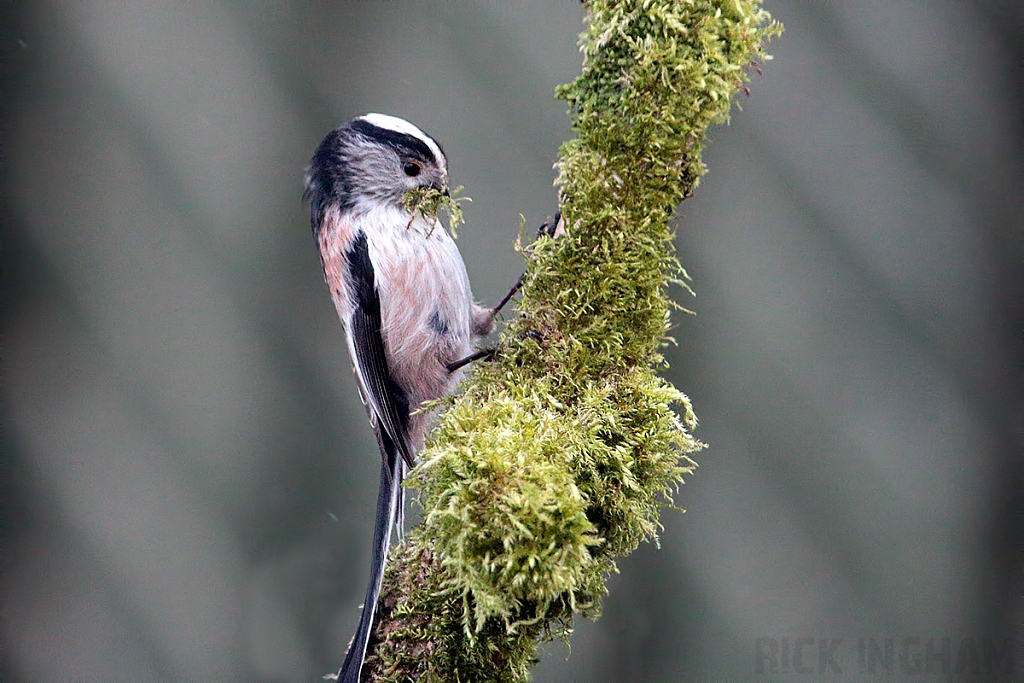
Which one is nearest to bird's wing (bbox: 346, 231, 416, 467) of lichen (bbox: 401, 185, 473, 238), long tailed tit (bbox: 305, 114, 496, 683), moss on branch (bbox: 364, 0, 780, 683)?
long tailed tit (bbox: 305, 114, 496, 683)

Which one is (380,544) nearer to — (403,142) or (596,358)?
(596,358)

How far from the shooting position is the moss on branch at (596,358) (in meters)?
0.93

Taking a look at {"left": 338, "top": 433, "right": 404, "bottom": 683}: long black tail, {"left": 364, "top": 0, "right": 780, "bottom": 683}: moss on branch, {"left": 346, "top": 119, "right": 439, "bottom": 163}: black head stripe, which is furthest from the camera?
{"left": 346, "top": 119, "right": 439, "bottom": 163}: black head stripe

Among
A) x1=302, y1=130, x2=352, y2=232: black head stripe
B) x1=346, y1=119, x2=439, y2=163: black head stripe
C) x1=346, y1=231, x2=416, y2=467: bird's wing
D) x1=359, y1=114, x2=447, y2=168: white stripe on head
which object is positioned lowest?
x1=346, y1=231, x2=416, y2=467: bird's wing

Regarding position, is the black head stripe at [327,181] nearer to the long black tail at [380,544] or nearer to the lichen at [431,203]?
the lichen at [431,203]

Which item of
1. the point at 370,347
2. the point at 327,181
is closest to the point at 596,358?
the point at 370,347

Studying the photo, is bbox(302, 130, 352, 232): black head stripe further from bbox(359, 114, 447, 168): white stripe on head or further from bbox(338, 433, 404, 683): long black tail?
bbox(338, 433, 404, 683): long black tail

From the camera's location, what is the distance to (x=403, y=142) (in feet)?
4.64

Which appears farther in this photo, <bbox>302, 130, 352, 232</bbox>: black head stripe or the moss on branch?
<bbox>302, 130, 352, 232</bbox>: black head stripe

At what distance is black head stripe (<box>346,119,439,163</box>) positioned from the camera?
141 centimetres

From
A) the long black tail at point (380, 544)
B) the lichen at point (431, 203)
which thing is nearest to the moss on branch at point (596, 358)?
the long black tail at point (380, 544)

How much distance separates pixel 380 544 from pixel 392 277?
1.68 feet

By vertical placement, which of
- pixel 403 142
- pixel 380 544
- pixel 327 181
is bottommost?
pixel 380 544

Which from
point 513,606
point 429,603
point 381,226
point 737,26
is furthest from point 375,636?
point 737,26
